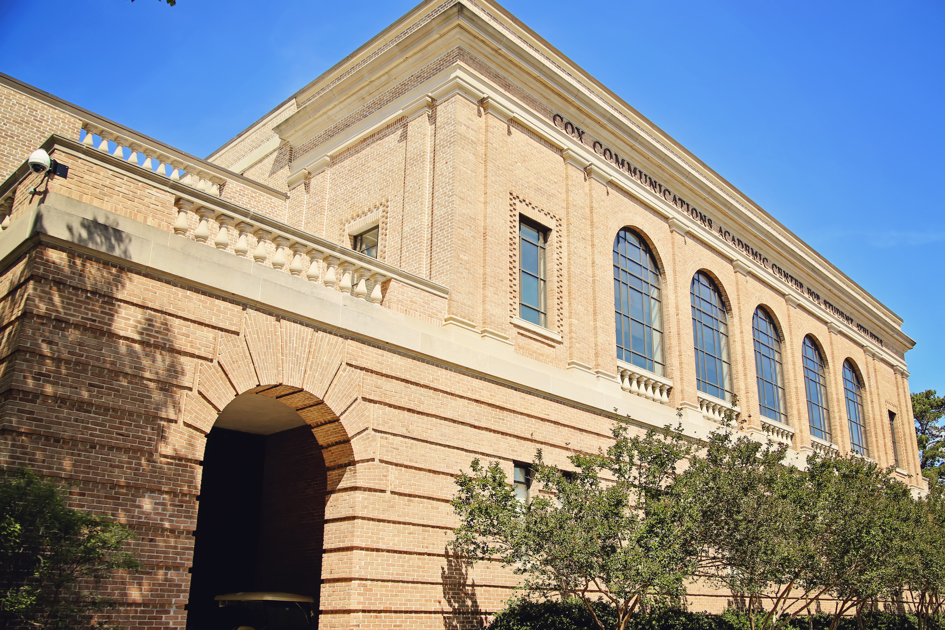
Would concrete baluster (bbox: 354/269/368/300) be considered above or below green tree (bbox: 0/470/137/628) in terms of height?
above

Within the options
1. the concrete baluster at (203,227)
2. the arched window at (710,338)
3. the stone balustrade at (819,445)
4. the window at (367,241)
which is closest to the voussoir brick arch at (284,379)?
the concrete baluster at (203,227)

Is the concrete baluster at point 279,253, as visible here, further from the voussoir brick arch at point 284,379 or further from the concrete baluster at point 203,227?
the concrete baluster at point 203,227

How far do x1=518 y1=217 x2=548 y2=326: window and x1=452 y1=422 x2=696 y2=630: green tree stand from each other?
4.93 meters

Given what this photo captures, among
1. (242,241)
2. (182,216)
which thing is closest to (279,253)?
(242,241)

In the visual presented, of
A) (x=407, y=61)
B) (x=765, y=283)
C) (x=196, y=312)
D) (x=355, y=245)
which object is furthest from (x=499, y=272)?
(x=765, y=283)

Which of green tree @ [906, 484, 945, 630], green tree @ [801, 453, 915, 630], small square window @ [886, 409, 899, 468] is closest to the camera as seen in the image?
green tree @ [801, 453, 915, 630]

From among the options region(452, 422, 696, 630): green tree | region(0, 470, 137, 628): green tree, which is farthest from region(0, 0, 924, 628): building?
region(452, 422, 696, 630): green tree

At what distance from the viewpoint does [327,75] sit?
2127cm

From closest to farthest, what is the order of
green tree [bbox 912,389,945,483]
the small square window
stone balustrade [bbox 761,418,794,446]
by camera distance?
1. stone balustrade [bbox 761,418,794,446]
2. the small square window
3. green tree [bbox 912,389,945,483]

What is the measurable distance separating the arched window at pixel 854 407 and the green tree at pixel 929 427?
19.1 m

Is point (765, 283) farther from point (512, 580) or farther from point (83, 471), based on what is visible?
point (83, 471)

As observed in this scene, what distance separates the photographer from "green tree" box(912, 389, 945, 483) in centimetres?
4972

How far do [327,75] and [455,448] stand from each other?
38.3 feet

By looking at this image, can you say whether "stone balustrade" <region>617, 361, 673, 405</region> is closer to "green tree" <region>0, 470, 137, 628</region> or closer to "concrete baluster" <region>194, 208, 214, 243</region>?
"concrete baluster" <region>194, 208, 214, 243</region>
